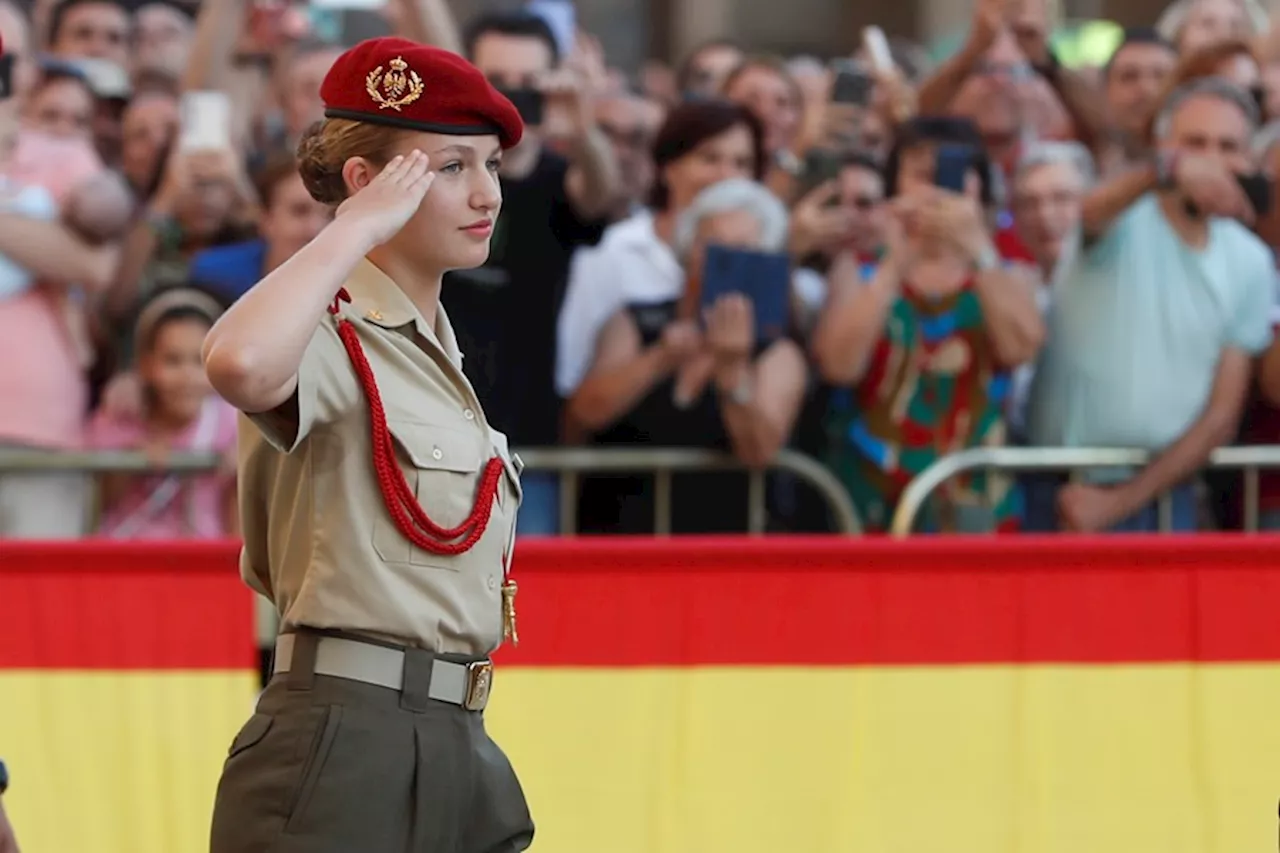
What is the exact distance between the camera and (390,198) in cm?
285

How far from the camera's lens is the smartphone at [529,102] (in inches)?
240

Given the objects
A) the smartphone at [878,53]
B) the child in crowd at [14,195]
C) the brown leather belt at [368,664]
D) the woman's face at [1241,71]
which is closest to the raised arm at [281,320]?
the brown leather belt at [368,664]

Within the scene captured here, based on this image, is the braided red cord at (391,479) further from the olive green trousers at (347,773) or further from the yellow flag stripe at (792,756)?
the yellow flag stripe at (792,756)

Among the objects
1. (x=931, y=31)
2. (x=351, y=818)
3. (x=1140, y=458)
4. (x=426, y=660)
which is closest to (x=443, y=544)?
(x=426, y=660)

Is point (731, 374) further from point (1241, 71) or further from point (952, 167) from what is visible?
point (1241, 71)

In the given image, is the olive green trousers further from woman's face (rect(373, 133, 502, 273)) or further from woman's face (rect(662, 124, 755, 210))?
woman's face (rect(662, 124, 755, 210))

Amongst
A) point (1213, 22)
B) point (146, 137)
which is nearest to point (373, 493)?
point (146, 137)

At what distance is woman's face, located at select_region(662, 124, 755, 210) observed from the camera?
6160 millimetres

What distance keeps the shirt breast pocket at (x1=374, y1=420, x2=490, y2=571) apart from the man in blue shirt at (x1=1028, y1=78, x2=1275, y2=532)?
10.7 ft

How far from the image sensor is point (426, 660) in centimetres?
299

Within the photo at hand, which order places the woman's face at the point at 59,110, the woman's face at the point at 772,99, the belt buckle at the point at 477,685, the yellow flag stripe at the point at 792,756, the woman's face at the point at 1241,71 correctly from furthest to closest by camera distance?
the woman's face at the point at 772,99, the woman's face at the point at 1241,71, the woman's face at the point at 59,110, the yellow flag stripe at the point at 792,756, the belt buckle at the point at 477,685

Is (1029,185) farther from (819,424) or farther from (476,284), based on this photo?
(476,284)

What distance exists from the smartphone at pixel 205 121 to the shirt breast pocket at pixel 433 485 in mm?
3288

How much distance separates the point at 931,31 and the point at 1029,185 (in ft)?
30.0
